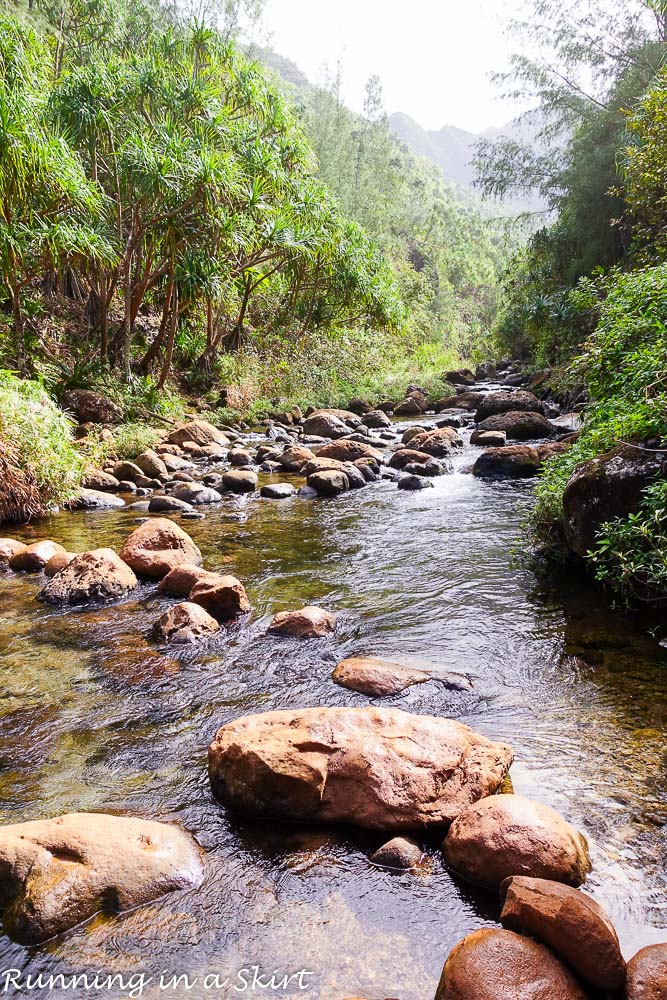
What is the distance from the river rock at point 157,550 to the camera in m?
5.04

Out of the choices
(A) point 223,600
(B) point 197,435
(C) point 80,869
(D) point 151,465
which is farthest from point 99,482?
(C) point 80,869

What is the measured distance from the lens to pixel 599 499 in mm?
4406

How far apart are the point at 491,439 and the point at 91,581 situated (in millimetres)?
8315

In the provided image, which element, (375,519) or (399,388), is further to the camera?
(399,388)

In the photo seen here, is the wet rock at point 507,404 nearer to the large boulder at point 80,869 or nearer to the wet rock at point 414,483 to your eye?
the wet rock at point 414,483

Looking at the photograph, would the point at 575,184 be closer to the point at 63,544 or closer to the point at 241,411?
the point at 241,411

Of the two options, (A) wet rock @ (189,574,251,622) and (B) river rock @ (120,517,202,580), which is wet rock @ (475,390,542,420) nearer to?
(B) river rock @ (120,517,202,580)

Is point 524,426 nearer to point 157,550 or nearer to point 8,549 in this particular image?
point 157,550

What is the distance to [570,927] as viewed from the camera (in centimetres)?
160

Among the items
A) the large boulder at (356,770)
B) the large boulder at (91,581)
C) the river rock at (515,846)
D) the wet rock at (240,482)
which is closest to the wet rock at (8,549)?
the large boulder at (91,581)

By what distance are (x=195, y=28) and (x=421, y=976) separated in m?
17.0

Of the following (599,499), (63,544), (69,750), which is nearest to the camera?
(69,750)

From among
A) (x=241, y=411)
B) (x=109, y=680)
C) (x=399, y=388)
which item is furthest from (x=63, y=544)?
(x=399, y=388)

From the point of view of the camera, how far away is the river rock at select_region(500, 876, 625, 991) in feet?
5.15
